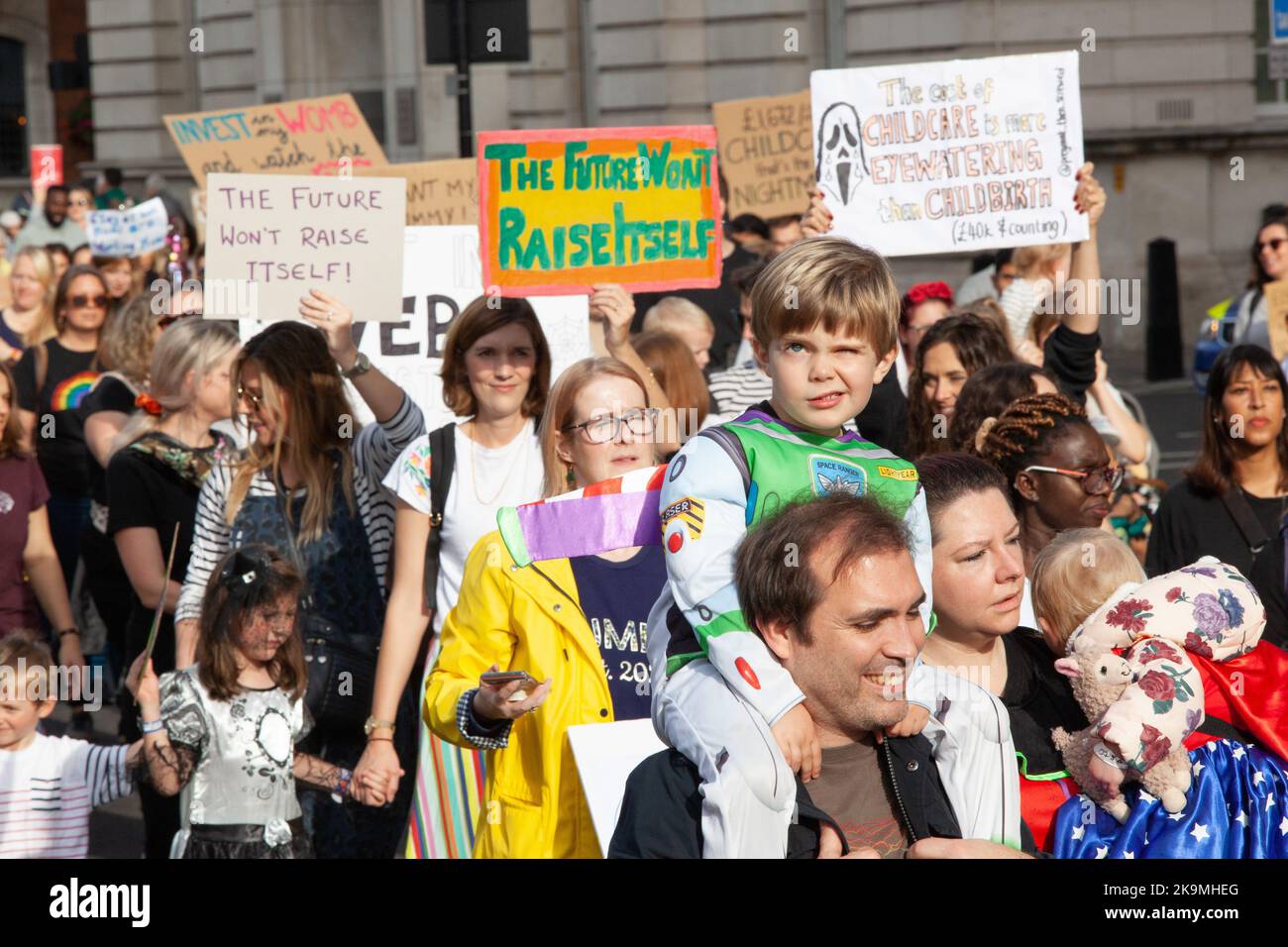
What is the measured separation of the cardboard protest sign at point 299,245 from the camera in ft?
19.2

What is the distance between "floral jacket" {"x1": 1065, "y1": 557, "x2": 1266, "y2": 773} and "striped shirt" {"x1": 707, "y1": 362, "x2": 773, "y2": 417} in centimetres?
334

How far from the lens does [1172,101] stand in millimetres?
18703

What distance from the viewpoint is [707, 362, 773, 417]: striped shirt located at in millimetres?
6648

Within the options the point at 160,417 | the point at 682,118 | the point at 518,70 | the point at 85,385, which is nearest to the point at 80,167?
the point at 518,70

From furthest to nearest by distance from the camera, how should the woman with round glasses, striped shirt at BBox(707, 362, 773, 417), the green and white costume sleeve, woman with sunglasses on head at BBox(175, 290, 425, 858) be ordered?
striped shirt at BBox(707, 362, 773, 417), woman with sunglasses on head at BBox(175, 290, 425, 858), the woman with round glasses, the green and white costume sleeve

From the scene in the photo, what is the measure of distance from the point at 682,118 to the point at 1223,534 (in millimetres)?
16131

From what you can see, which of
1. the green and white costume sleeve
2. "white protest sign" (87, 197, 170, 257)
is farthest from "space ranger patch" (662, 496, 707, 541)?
"white protest sign" (87, 197, 170, 257)

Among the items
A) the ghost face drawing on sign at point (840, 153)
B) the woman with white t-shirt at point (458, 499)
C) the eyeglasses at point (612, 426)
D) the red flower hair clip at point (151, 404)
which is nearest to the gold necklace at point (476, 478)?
the woman with white t-shirt at point (458, 499)

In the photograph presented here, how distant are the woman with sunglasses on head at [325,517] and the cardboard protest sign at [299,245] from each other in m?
0.67

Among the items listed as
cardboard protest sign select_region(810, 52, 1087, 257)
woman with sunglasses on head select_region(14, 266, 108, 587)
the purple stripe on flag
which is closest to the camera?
the purple stripe on flag

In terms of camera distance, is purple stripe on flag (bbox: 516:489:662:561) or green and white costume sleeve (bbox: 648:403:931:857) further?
purple stripe on flag (bbox: 516:489:662:561)

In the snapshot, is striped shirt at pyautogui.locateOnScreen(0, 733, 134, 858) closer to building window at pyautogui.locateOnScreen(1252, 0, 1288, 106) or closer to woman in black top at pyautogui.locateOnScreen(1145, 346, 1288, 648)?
woman in black top at pyautogui.locateOnScreen(1145, 346, 1288, 648)

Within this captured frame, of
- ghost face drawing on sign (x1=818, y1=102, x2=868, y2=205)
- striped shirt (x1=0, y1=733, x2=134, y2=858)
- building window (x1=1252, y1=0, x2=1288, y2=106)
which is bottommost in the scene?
striped shirt (x1=0, y1=733, x2=134, y2=858)
